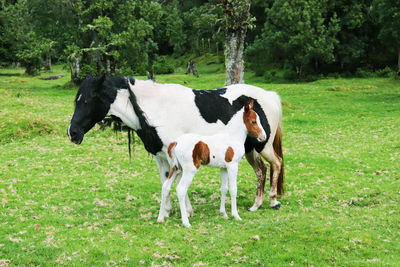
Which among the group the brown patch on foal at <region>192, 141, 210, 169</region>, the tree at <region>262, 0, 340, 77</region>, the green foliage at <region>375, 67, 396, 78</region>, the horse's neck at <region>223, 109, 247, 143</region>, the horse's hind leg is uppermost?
the tree at <region>262, 0, 340, 77</region>

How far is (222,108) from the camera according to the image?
948 cm

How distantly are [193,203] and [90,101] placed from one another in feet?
12.7

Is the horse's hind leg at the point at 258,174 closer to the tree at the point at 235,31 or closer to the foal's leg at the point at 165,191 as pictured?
the foal's leg at the point at 165,191

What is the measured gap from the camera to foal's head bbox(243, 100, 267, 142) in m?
9.08

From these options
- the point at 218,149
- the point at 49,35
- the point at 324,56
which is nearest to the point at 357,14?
the point at 324,56

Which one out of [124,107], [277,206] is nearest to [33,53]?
[124,107]

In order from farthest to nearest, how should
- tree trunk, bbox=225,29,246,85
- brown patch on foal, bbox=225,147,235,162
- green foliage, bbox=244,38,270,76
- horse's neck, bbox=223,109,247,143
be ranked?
green foliage, bbox=244,38,270,76 < tree trunk, bbox=225,29,246,85 < horse's neck, bbox=223,109,247,143 < brown patch on foal, bbox=225,147,235,162

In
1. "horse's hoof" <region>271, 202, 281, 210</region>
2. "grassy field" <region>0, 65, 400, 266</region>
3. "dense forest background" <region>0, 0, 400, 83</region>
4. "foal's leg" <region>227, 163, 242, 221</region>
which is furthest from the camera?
"dense forest background" <region>0, 0, 400, 83</region>

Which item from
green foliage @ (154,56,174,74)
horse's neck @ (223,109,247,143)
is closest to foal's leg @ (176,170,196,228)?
horse's neck @ (223,109,247,143)

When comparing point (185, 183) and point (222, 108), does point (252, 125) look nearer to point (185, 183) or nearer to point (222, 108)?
point (222, 108)

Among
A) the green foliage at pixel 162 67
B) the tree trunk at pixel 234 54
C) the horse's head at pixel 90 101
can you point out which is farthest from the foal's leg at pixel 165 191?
the green foliage at pixel 162 67

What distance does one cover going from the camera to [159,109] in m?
9.06

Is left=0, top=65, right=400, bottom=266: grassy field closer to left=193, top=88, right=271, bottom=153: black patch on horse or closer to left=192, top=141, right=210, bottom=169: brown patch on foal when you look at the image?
left=192, top=141, right=210, bottom=169: brown patch on foal

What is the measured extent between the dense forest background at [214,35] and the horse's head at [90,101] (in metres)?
12.2
